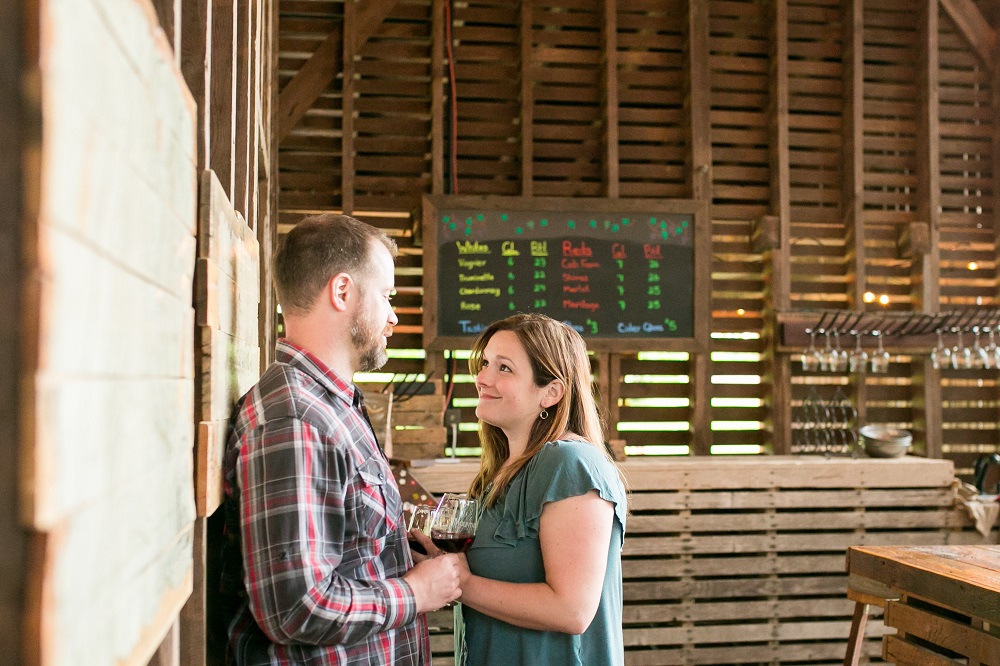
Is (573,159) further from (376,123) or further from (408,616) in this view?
(408,616)

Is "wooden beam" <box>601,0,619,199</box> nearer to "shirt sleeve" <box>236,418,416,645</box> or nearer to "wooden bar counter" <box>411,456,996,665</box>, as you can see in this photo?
"wooden bar counter" <box>411,456,996,665</box>

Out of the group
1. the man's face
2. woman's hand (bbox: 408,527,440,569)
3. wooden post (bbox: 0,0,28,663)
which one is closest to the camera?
wooden post (bbox: 0,0,28,663)

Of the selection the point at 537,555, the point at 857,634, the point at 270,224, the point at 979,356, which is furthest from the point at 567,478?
the point at 979,356

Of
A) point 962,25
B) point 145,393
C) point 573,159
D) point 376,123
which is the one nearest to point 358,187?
point 376,123

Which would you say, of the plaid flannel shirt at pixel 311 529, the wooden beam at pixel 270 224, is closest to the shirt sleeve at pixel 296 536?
the plaid flannel shirt at pixel 311 529

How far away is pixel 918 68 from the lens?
6.09 metres

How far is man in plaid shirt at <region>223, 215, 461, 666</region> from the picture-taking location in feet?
4.68

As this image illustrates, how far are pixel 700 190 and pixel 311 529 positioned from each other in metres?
4.82

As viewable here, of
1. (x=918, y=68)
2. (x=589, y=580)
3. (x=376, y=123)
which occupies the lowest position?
(x=589, y=580)

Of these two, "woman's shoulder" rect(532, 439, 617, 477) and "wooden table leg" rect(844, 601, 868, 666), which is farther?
"wooden table leg" rect(844, 601, 868, 666)

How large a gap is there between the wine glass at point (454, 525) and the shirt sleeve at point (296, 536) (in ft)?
1.33

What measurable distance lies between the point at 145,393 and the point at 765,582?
4531 mm

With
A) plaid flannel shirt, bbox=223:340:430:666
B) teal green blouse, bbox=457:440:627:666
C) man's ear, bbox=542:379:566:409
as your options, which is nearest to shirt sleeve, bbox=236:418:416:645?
plaid flannel shirt, bbox=223:340:430:666

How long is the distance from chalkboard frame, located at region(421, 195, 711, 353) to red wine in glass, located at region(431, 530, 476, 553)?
11.5 ft
